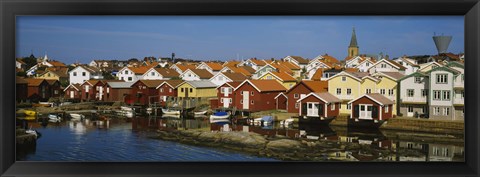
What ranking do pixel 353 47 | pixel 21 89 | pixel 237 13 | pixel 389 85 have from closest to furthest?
pixel 237 13, pixel 21 89, pixel 353 47, pixel 389 85

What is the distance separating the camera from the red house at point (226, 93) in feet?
11.3

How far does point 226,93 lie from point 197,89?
0.71ft

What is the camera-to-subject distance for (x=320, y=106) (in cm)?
344

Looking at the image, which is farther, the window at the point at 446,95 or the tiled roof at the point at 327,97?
the tiled roof at the point at 327,97

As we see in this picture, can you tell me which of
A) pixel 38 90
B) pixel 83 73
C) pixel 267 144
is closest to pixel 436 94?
pixel 267 144

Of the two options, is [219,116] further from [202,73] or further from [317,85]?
[317,85]

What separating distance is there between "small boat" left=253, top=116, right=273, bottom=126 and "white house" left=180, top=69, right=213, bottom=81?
0.50 m

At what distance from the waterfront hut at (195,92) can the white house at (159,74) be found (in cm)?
11

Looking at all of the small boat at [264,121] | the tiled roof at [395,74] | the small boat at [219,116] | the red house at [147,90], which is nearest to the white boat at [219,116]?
the small boat at [219,116]

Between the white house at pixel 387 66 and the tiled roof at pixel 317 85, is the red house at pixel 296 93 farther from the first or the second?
the white house at pixel 387 66

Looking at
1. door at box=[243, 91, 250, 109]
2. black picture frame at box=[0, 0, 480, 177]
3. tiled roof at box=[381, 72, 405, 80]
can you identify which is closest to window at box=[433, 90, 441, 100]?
tiled roof at box=[381, 72, 405, 80]

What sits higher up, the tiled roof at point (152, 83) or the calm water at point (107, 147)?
the tiled roof at point (152, 83)

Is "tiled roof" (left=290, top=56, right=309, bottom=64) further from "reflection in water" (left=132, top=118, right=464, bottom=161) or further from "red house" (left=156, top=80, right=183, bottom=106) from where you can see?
"red house" (left=156, top=80, right=183, bottom=106)

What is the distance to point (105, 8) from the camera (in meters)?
2.79
